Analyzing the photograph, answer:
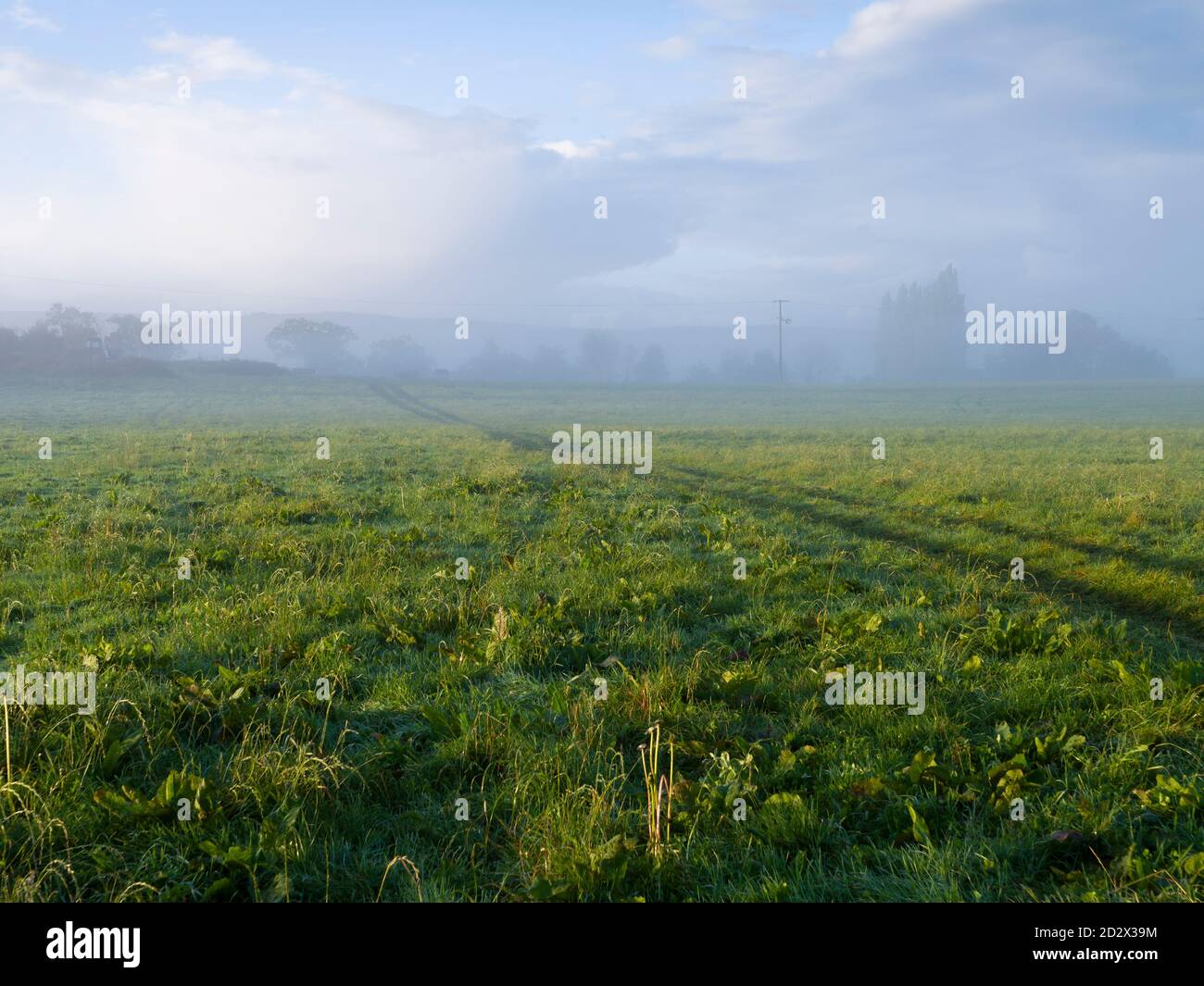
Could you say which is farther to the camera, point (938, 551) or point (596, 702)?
point (938, 551)

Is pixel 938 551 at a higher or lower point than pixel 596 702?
higher

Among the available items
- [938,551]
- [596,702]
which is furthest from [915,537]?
[596,702]

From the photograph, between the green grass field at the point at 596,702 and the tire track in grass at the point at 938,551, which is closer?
the green grass field at the point at 596,702

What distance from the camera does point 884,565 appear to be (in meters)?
11.5

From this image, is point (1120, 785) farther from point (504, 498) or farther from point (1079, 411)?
point (1079, 411)

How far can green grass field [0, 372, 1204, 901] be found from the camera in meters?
4.38

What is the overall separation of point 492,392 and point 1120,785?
93.0m

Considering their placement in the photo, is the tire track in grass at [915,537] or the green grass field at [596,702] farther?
the tire track in grass at [915,537]

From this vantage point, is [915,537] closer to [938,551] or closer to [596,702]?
[938,551]

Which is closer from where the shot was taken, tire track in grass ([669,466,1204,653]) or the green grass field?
the green grass field

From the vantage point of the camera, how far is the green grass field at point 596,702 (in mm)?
4379

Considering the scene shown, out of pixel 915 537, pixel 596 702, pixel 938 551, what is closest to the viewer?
pixel 596 702

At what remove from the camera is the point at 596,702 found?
252 inches
